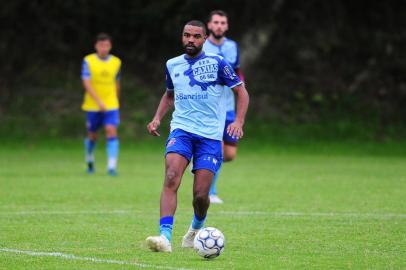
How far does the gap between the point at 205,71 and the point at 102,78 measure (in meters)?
10.1

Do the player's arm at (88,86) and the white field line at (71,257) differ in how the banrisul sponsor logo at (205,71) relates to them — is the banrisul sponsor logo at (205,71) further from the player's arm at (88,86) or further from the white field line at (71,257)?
the player's arm at (88,86)

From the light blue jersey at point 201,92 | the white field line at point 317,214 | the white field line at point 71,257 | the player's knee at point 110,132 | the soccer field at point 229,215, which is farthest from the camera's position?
the player's knee at point 110,132

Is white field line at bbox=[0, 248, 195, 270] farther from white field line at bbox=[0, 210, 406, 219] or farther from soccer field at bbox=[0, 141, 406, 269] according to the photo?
white field line at bbox=[0, 210, 406, 219]

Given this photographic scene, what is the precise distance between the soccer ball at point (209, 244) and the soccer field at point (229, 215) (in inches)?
3.0

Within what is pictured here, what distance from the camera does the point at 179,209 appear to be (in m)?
13.1

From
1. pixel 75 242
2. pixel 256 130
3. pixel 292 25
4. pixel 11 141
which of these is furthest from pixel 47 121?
pixel 75 242

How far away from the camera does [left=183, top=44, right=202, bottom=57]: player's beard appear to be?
9.41 metres

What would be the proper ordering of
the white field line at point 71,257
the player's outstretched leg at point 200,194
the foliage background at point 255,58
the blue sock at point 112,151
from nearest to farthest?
the white field line at point 71,257
the player's outstretched leg at point 200,194
the blue sock at point 112,151
the foliage background at point 255,58

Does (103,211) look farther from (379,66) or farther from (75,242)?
(379,66)

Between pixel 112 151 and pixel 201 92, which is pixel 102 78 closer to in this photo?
pixel 112 151

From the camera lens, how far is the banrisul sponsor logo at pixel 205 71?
9.45 meters

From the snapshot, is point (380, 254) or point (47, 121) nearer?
point (380, 254)

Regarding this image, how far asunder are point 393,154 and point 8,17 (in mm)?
12342

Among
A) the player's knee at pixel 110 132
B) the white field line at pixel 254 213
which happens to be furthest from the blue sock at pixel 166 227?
the player's knee at pixel 110 132
